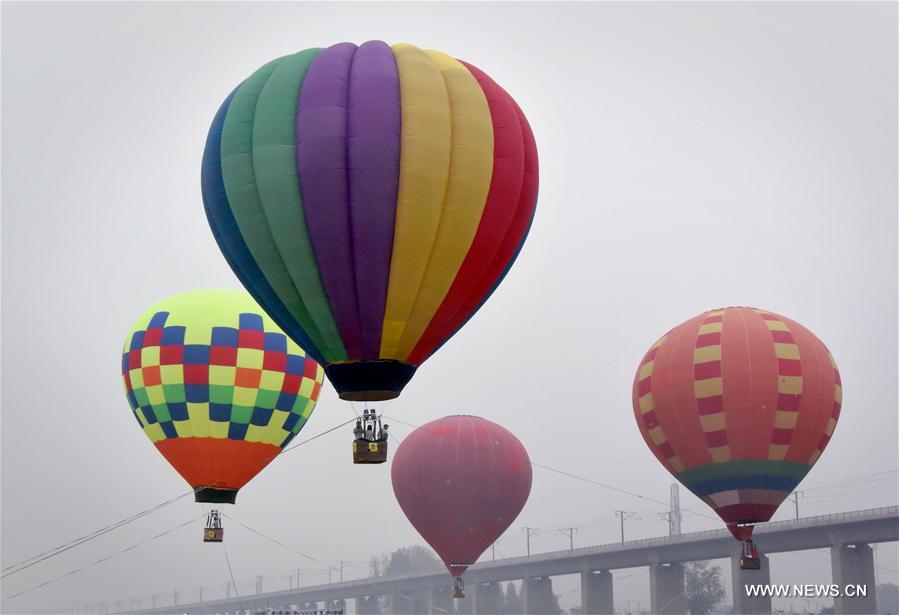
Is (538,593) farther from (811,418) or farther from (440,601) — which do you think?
(811,418)

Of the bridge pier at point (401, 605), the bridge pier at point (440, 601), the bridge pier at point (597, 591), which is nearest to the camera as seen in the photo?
the bridge pier at point (597, 591)

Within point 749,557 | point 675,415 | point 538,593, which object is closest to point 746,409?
point 675,415

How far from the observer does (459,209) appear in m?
22.9

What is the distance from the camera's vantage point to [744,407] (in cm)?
3381

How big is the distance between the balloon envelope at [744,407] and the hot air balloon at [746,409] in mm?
28

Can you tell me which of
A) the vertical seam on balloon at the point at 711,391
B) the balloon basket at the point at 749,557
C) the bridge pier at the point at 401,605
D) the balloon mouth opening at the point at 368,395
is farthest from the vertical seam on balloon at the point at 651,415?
the bridge pier at the point at 401,605

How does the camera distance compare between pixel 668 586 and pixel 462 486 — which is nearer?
pixel 462 486

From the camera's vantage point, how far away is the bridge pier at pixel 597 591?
85.6m

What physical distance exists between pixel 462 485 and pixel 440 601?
73.1 metres

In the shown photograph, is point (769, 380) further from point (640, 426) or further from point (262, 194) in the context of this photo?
point (262, 194)

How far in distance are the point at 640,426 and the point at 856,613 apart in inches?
1304

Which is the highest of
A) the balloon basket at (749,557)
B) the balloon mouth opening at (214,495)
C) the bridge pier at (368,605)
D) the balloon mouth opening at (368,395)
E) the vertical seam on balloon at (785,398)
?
the vertical seam on balloon at (785,398)

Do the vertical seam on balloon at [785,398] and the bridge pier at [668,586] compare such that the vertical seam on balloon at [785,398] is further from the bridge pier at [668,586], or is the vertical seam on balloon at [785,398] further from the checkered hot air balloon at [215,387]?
Result: the bridge pier at [668,586]

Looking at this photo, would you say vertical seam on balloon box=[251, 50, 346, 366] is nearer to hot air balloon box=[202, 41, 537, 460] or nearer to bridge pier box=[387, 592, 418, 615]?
hot air balloon box=[202, 41, 537, 460]
